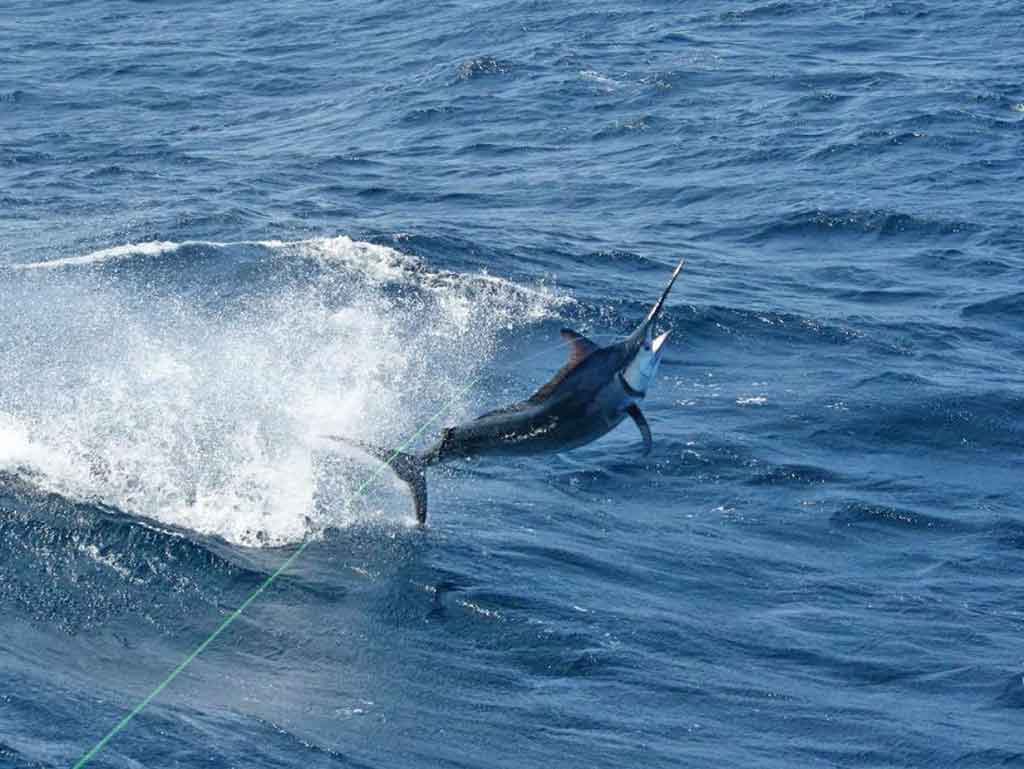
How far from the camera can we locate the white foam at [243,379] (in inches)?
725

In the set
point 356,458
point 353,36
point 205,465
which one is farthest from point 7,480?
point 353,36

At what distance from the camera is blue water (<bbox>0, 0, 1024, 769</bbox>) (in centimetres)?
1462

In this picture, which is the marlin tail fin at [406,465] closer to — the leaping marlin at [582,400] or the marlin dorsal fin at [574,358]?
the leaping marlin at [582,400]

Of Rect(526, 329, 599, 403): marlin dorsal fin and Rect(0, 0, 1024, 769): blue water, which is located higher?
Rect(526, 329, 599, 403): marlin dorsal fin

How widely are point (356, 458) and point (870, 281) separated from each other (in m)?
11.8

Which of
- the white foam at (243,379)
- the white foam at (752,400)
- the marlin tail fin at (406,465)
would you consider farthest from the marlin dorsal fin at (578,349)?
the white foam at (752,400)

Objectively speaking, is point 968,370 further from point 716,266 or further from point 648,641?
point 648,641

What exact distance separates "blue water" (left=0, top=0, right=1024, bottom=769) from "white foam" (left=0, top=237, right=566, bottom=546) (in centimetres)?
8

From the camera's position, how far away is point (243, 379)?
2198 cm

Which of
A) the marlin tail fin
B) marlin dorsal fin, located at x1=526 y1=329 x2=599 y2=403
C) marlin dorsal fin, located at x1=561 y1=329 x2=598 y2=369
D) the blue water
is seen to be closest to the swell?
the blue water

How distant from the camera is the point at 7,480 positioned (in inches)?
717

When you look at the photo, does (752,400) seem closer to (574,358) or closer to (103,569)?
(574,358)

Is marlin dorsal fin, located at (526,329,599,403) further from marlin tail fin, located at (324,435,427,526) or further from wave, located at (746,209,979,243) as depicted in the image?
wave, located at (746,209,979,243)

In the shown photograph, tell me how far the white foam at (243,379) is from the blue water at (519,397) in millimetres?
75
